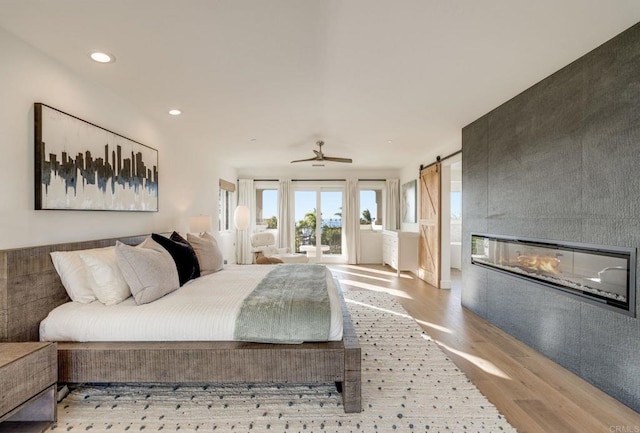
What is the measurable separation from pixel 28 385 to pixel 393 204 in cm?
696

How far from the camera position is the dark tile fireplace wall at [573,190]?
1.97m

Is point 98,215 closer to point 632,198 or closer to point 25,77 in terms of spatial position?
point 25,77

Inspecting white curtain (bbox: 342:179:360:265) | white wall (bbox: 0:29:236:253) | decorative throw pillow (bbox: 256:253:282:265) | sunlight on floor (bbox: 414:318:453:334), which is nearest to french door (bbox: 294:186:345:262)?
white curtain (bbox: 342:179:360:265)

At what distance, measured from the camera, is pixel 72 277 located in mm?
2186

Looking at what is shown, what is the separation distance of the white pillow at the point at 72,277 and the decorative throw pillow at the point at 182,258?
0.69 metres

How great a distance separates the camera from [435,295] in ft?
15.1

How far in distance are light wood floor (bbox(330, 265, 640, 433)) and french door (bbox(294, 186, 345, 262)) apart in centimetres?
393

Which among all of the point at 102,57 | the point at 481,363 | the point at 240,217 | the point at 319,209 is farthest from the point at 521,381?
the point at 319,209

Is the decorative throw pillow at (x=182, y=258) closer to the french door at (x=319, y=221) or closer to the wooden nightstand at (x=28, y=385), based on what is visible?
the wooden nightstand at (x=28, y=385)

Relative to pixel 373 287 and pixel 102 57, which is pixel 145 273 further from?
pixel 373 287

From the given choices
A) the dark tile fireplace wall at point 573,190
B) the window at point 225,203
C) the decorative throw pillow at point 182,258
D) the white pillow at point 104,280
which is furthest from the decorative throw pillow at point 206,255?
the dark tile fireplace wall at point 573,190

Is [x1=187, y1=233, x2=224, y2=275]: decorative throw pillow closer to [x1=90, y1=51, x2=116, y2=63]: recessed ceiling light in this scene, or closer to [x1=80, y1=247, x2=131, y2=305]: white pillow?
[x1=80, y1=247, x2=131, y2=305]: white pillow

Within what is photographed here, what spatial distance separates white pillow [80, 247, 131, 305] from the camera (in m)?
2.15

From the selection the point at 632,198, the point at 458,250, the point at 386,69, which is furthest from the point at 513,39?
the point at 458,250
